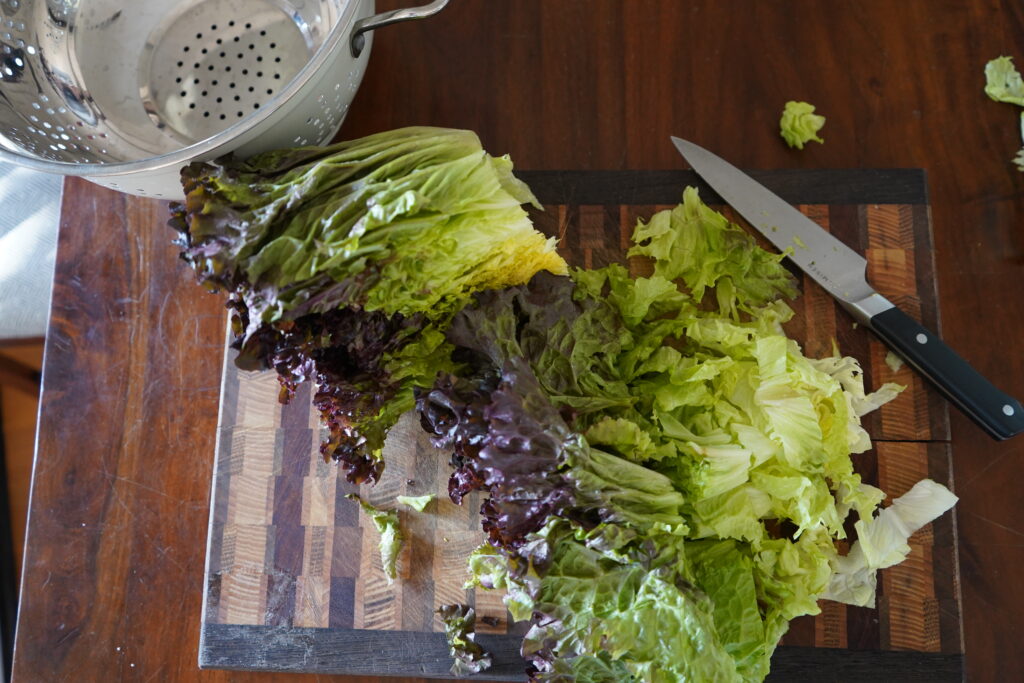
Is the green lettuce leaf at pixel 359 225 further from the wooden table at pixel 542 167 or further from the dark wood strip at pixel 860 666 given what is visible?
the dark wood strip at pixel 860 666

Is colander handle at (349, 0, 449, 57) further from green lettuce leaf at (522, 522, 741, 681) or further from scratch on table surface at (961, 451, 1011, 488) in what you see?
scratch on table surface at (961, 451, 1011, 488)

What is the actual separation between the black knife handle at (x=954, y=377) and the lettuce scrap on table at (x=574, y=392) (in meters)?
0.09

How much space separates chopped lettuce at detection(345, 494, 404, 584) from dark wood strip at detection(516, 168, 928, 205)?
2.53 feet

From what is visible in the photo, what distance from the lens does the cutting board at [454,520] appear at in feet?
5.31

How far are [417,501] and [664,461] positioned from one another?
0.53m

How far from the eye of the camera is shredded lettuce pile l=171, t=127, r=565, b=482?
1290 mm

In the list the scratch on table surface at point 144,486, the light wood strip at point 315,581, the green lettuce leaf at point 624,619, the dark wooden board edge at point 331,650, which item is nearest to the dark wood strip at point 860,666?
the green lettuce leaf at point 624,619

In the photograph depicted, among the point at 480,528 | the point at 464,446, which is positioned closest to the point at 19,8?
the point at 464,446

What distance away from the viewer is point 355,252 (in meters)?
1.29

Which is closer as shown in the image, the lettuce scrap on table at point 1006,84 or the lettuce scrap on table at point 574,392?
the lettuce scrap on table at point 574,392

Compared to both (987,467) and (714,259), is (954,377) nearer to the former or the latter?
(987,467)

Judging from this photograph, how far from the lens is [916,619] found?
1.61 meters

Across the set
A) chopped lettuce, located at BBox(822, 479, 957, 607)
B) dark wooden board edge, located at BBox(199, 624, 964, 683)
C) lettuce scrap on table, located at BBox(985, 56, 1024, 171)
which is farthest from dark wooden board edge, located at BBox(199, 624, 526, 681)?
lettuce scrap on table, located at BBox(985, 56, 1024, 171)

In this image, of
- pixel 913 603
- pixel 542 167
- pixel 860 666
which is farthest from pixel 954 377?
pixel 542 167
